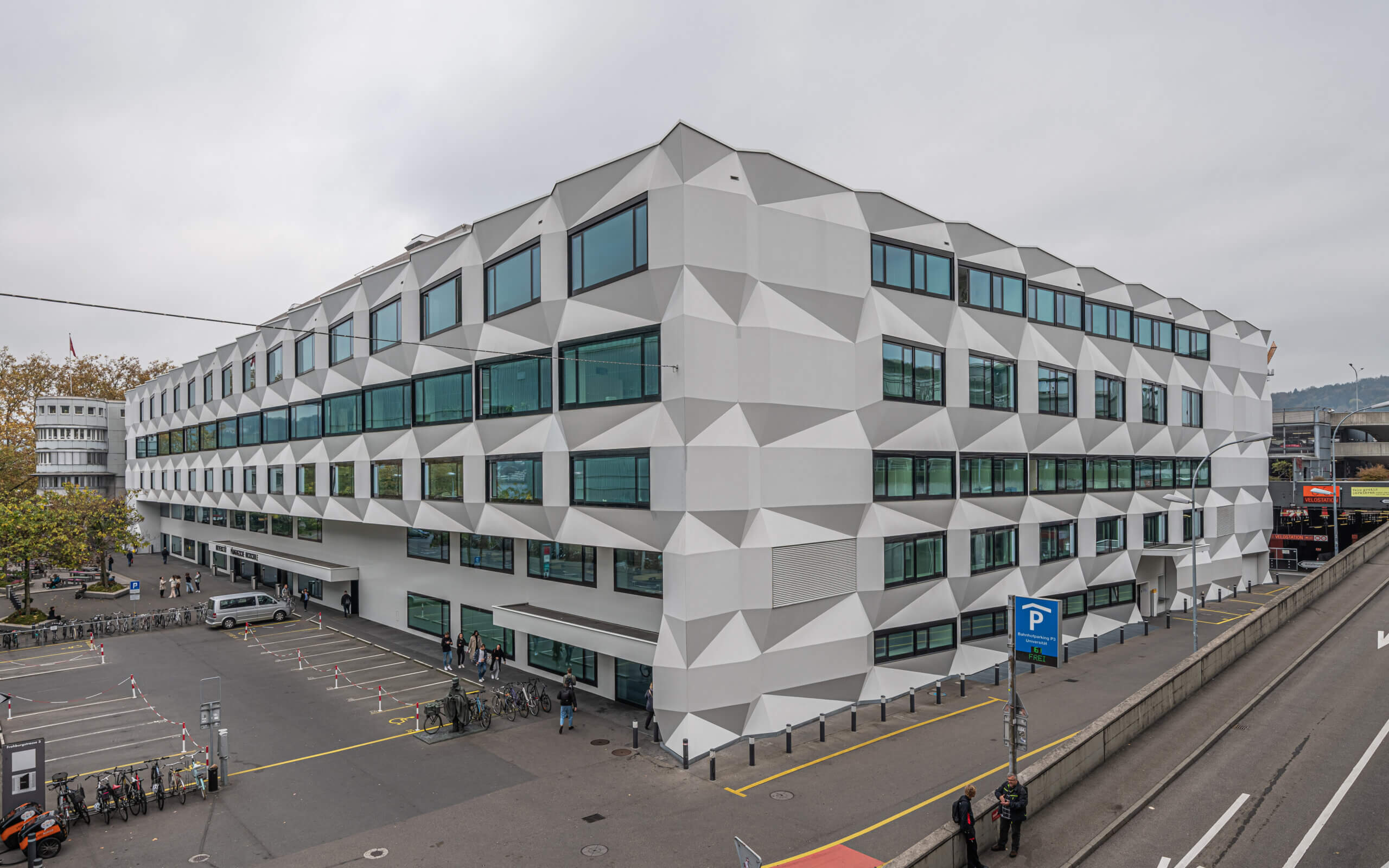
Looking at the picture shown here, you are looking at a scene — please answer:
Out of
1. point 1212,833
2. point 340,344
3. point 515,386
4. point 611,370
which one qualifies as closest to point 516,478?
point 515,386

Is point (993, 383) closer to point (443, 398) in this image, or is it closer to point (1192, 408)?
Answer: point (1192, 408)

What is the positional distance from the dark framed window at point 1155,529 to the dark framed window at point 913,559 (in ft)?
65.4

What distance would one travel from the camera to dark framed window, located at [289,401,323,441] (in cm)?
4047

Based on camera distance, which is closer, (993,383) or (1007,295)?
(993,383)

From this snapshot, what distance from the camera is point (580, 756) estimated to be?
20.9 meters

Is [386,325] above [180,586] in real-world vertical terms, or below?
above

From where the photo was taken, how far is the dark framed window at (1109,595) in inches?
1476

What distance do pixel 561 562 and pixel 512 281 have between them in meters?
10.6

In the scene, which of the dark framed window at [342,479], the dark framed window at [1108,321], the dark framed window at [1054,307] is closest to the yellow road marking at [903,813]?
the dark framed window at [1054,307]

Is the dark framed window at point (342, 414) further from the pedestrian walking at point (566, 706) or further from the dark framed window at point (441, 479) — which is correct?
the pedestrian walking at point (566, 706)

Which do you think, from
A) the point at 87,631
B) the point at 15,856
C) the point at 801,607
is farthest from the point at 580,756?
the point at 87,631

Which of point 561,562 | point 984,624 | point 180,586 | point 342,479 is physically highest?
point 342,479

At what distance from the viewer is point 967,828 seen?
543 inches

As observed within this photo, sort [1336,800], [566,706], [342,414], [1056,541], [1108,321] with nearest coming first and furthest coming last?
[1336,800] < [566,706] < [1056,541] < [342,414] < [1108,321]
